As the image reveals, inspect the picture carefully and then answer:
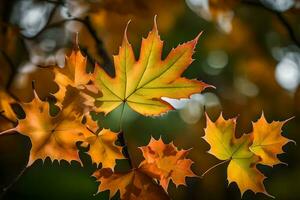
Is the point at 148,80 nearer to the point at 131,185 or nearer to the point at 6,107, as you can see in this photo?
the point at 131,185

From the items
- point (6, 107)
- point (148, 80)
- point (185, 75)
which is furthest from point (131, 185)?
point (185, 75)

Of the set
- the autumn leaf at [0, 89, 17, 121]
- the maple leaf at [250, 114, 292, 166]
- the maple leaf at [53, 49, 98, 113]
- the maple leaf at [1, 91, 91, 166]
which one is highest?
the maple leaf at [53, 49, 98, 113]

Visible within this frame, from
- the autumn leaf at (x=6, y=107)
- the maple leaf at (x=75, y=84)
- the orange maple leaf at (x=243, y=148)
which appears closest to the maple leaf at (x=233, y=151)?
the orange maple leaf at (x=243, y=148)

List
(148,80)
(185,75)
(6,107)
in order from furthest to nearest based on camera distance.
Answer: (185,75), (6,107), (148,80)

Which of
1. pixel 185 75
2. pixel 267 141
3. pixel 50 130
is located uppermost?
pixel 50 130

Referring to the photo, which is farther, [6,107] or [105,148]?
[6,107]

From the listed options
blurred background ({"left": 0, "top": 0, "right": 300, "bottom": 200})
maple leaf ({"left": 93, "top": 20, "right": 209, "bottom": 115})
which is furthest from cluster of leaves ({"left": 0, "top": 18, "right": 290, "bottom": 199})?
blurred background ({"left": 0, "top": 0, "right": 300, "bottom": 200})

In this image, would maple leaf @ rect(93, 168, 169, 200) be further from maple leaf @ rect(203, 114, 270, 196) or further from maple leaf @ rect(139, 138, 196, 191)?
maple leaf @ rect(203, 114, 270, 196)
